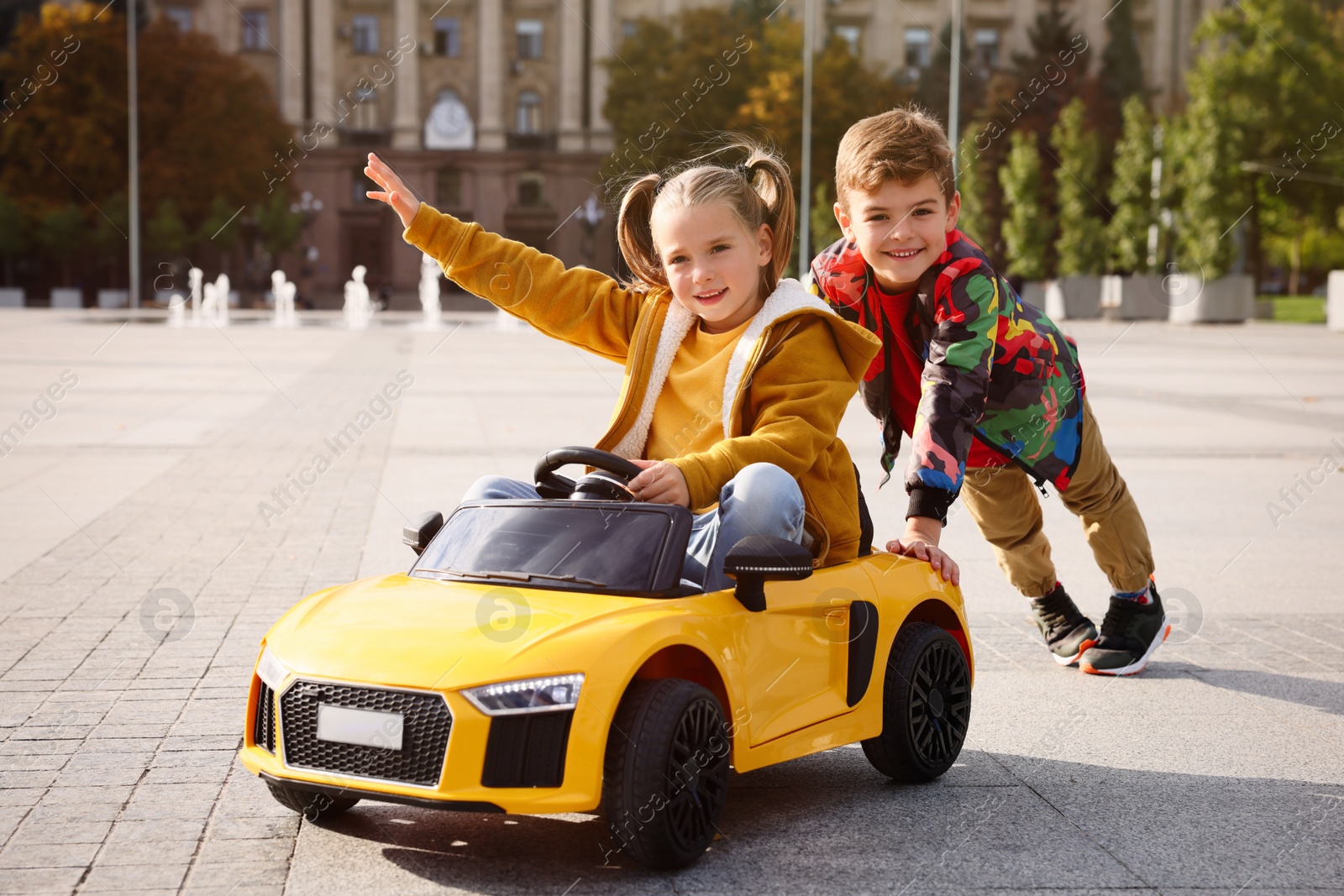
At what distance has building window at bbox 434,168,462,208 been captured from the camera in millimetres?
81812

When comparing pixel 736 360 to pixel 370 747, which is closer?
pixel 370 747

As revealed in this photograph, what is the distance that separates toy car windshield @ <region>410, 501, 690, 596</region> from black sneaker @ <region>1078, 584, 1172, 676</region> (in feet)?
8.47

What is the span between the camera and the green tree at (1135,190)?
48.5 m

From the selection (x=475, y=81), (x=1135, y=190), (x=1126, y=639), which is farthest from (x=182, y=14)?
(x=1126, y=639)

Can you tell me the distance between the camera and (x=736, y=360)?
4305 millimetres

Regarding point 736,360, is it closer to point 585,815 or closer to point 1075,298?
point 585,815

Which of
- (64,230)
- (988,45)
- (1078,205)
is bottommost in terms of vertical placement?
(64,230)

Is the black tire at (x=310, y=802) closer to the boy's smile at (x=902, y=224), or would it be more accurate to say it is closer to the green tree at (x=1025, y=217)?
the boy's smile at (x=902, y=224)

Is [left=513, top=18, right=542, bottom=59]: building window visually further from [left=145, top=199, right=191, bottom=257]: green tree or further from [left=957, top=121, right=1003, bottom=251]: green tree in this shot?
[left=957, top=121, right=1003, bottom=251]: green tree

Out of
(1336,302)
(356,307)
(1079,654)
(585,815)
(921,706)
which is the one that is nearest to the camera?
(585,815)

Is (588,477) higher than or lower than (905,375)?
lower

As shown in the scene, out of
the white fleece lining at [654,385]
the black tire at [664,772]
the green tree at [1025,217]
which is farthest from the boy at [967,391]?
the green tree at [1025,217]

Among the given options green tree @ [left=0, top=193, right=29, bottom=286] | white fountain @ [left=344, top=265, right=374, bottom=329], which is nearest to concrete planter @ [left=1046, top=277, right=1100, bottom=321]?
white fountain @ [left=344, top=265, right=374, bottom=329]

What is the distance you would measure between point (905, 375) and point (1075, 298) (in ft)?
164
